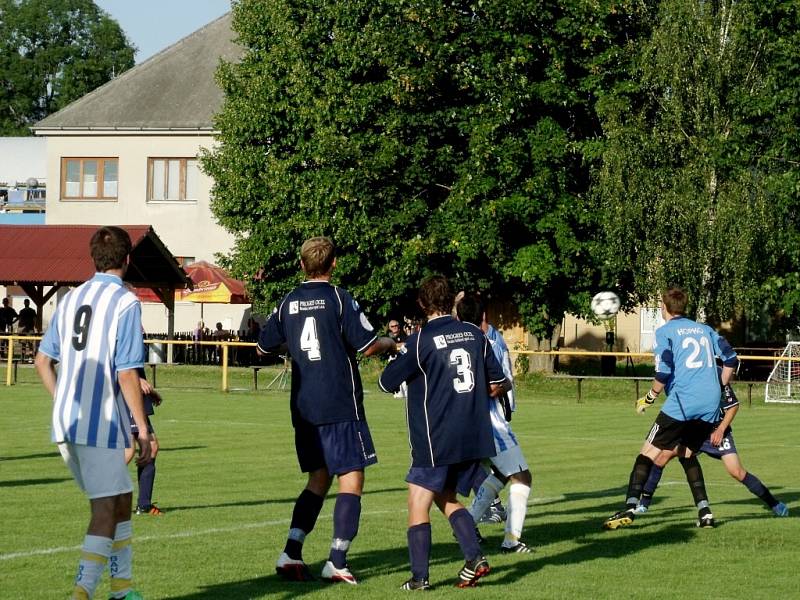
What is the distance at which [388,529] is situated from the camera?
37.7 feet

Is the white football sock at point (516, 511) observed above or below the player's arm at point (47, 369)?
below

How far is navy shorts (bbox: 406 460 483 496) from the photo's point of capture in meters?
8.70

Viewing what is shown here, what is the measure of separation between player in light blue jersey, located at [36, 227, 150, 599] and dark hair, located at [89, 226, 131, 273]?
62 mm

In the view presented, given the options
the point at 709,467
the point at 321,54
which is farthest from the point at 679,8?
the point at 709,467

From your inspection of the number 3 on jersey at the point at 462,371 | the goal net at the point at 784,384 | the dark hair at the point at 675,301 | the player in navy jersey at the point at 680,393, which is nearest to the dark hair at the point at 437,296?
the number 3 on jersey at the point at 462,371

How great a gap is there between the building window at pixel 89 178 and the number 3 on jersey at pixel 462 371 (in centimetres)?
5002

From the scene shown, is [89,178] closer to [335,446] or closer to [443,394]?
[335,446]

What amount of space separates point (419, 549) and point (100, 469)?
2.31 metres

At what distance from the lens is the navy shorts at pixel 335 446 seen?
29.1 ft

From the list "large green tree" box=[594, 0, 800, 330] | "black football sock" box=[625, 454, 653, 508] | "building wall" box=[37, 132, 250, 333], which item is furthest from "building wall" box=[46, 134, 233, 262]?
"black football sock" box=[625, 454, 653, 508]

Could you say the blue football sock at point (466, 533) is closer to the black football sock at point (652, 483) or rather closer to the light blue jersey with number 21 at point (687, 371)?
the light blue jersey with number 21 at point (687, 371)

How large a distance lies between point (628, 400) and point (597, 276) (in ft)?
27.3

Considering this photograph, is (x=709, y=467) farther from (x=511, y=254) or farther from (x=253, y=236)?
(x=253, y=236)

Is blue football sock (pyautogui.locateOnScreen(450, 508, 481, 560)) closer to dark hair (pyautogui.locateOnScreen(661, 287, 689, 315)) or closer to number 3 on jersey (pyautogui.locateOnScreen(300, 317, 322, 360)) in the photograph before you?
number 3 on jersey (pyautogui.locateOnScreen(300, 317, 322, 360))
